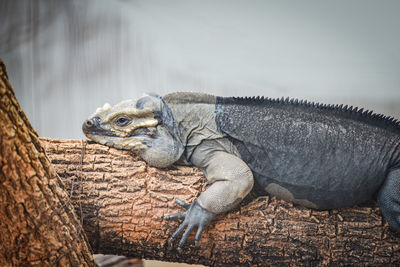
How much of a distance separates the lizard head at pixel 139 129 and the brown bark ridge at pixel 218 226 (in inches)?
5.8

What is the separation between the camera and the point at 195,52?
2590 mm

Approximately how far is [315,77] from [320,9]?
56 centimetres

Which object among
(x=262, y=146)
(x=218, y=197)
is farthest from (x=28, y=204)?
(x=262, y=146)

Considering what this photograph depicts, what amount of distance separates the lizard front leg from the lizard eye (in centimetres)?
64

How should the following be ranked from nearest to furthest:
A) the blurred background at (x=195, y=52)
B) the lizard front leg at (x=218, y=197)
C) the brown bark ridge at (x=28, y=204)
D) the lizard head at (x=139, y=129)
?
the brown bark ridge at (x=28, y=204), the lizard front leg at (x=218, y=197), the lizard head at (x=139, y=129), the blurred background at (x=195, y=52)

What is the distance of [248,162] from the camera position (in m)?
1.90

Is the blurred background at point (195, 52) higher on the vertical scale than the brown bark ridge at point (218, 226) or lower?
higher

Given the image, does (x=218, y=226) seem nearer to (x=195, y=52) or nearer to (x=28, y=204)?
(x=28, y=204)

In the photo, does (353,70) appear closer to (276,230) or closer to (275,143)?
(275,143)

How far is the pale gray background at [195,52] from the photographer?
2.18 m

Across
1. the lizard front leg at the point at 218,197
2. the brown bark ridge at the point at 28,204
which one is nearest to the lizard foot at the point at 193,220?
the lizard front leg at the point at 218,197

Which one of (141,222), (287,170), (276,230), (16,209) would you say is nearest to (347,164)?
(287,170)

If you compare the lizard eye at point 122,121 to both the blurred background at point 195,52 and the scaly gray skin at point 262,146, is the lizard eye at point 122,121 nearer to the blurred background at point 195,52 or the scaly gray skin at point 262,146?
the scaly gray skin at point 262,146

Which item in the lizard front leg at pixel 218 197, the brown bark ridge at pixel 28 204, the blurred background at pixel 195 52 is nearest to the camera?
A: the brown bark ridge at pixel 28 204
